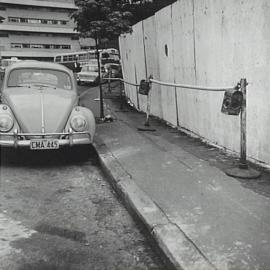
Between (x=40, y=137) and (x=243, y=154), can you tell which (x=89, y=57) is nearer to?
(x=40, y=137)

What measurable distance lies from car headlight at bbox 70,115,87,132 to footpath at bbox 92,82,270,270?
0.60 metres

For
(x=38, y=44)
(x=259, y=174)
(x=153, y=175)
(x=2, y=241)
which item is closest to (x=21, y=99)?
(x=153, y=175)

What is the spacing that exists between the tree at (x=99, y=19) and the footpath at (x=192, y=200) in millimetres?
4413

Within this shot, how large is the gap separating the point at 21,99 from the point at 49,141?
109cm

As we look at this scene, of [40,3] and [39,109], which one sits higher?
[40,3]

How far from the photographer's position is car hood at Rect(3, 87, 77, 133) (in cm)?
697

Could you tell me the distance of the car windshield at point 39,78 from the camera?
8273 mm

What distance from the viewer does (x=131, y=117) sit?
11.7 m

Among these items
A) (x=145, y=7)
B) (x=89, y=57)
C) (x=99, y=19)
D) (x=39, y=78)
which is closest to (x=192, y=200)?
(x=39, y=78)

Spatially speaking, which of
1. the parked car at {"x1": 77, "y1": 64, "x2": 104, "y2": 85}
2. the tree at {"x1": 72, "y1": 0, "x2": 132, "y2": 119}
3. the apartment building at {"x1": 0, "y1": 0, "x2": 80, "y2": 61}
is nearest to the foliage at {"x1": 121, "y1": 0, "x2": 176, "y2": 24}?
the parked car at {"x1": 77, "y1": 64, "x2": 104, "y2": 85}

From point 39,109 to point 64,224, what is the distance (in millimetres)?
3122

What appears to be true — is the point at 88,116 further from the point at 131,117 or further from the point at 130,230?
the point at 131,117

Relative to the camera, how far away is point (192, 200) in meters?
4.63

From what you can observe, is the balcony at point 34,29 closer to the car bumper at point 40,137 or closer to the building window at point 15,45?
the building window at point 15,45
